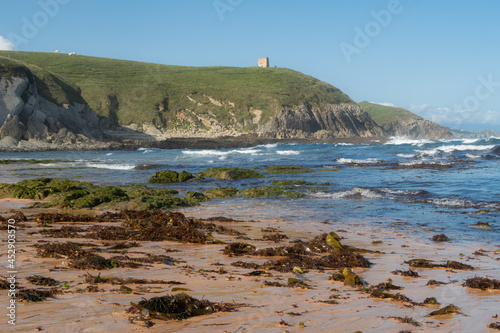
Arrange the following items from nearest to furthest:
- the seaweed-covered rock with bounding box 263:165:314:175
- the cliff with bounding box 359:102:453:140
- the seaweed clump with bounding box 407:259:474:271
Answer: the seaweed clump with bounding box 407:259:474:271, the seaweed-covered rock with bounding box 263:165:314:175, the cliff with bounding box 359:102:453:140

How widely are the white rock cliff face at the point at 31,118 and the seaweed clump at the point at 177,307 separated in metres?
53.4


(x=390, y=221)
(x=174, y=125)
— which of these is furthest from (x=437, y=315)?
(x=174, y=125)

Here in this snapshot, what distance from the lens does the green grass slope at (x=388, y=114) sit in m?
132

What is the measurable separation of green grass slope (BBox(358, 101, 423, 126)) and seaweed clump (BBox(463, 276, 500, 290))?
131 meters

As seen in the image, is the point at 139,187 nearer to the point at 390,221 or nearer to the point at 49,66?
the point at 390,221

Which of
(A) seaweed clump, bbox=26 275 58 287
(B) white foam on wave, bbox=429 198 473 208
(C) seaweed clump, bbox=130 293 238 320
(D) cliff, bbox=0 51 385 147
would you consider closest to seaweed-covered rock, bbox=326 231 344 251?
(C) seaweed clump, bbox=130 293 238 320

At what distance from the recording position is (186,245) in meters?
8.02

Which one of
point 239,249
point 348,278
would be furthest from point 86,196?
point 348,278

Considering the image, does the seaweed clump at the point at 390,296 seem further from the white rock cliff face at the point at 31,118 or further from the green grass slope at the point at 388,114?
the green grass slope at the point at 388,114

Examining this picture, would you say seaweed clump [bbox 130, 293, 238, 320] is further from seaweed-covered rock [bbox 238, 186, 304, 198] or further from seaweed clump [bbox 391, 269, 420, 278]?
seaweed-covered rock [bbox 238, 186, 304, 198]

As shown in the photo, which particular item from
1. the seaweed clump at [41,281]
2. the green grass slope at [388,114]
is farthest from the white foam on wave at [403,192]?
the green grass slope at [388,114]

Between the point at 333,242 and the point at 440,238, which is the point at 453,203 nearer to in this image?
the point at 440,238

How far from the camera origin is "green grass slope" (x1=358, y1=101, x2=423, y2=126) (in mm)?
131625

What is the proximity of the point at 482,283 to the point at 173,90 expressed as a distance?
101 metres
